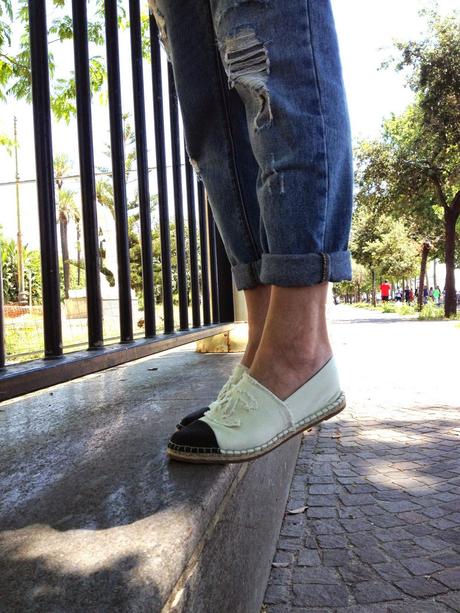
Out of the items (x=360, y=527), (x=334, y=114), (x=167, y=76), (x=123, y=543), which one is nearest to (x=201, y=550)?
(x=123, y=543)

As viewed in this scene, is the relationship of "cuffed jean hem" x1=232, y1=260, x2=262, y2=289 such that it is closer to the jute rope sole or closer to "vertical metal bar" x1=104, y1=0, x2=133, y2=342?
the jute rope sole

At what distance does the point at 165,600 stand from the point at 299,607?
2.93ft

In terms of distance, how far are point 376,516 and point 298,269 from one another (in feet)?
4.05

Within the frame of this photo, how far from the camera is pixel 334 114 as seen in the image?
1.33m

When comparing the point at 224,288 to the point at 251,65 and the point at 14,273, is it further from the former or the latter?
the point at 14,273

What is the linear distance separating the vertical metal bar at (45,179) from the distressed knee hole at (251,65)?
2.09ft

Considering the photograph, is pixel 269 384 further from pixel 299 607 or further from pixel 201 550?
pixel 299 607

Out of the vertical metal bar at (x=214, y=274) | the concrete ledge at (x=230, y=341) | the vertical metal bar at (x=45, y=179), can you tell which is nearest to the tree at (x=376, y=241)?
the concrete ledge at (x=230, y=341)

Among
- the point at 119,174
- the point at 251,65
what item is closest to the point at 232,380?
the point at 251,65

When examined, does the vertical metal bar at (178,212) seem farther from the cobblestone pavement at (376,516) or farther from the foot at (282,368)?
the foot at (282,368)

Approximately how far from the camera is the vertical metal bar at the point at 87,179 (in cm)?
184

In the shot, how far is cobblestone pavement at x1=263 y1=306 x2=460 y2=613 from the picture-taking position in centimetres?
154

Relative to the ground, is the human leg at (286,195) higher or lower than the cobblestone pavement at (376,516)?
higher

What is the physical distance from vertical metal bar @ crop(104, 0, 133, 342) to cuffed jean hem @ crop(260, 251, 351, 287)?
960 millimetres
